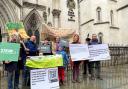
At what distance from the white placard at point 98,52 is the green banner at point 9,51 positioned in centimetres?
445

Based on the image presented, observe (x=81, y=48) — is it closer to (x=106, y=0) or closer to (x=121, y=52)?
(x=121, y=52)

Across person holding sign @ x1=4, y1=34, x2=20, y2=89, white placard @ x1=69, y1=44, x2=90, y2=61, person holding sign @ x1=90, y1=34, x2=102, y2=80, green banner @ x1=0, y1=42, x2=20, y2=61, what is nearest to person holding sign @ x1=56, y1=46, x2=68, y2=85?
white placard @ x1=69, y1=44, x2=90, y2=61

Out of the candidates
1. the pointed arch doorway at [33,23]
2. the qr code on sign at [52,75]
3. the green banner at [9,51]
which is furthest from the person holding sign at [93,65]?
the pointed arch doorway at [33,23]

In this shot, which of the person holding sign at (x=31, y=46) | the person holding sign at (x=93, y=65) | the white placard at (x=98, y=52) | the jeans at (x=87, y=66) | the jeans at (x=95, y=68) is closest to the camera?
the person holding sign at (x=31, y=46)

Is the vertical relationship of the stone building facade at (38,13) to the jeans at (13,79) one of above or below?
above

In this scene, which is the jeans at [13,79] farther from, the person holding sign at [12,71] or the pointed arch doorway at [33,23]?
the pointed arch doorway at [33,23]

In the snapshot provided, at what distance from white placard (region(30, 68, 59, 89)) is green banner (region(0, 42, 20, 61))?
103cm

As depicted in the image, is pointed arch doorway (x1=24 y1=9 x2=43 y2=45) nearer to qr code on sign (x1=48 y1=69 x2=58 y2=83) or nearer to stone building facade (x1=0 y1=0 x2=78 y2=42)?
stone building facade (x1=0 y1=0 x2=78 y2=42)

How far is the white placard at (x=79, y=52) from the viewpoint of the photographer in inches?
569

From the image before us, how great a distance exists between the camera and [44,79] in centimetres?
1128

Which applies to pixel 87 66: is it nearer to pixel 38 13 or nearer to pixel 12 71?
pixel 12 71

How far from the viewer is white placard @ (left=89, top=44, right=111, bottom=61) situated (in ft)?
50.1

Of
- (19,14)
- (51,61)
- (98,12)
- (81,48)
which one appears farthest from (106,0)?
(51,61)

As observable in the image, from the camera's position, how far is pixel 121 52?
25.5 meters
